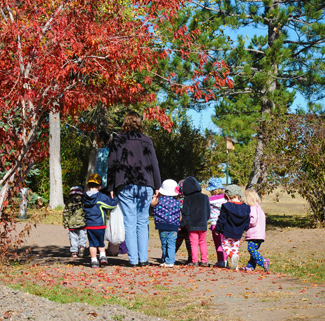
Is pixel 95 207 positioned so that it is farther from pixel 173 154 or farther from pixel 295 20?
pixel 173 154

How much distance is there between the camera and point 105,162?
7.45 meters

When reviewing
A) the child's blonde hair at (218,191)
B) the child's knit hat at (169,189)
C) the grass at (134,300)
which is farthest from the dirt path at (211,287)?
the child's blonde hair at (218,191)

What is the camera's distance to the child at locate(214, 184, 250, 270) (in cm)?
713

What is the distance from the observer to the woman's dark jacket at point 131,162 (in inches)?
263

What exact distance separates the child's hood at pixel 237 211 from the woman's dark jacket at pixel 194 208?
39 cm

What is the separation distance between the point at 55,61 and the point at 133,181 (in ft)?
6.25

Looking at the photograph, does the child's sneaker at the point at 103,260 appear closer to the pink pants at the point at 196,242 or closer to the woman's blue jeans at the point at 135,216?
the woman's blue jeans at the point at 135,216

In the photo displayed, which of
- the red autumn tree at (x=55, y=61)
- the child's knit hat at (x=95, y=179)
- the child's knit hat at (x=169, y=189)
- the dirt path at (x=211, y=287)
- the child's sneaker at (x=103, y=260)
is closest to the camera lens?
the dirt path at (x=211, y=287)

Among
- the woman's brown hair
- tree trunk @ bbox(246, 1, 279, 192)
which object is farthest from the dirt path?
tree trunk @ bbox(246, 1, 279, 192)

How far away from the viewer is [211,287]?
5.59 metres

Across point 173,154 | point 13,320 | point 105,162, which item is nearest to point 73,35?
point 105,162

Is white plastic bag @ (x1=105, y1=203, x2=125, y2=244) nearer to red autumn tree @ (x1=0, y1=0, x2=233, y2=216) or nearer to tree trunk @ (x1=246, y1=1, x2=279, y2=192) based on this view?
red autumn tree @ (x1=0, y1=0, x2=233, y2=216)

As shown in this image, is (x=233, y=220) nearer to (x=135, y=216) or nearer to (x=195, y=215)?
(x=195, y=215)

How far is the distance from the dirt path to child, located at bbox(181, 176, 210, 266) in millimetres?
663
